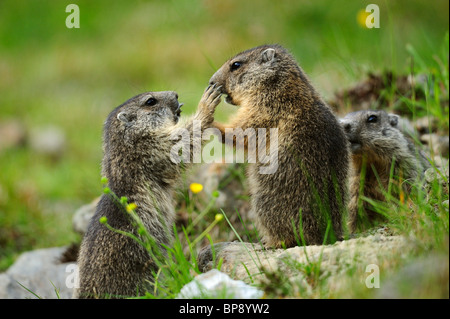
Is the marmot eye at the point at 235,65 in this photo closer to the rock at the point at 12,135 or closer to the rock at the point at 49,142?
the rock at the point at 49,142

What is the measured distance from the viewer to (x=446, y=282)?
10.6ft

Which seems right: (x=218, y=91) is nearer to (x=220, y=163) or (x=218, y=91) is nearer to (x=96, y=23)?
(x=220, y=163)

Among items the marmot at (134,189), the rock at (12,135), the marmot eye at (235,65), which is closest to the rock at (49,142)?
the rock at (12,135)

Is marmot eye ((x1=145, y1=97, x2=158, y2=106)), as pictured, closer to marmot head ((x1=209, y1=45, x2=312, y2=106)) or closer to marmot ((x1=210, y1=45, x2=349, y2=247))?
marmot head ((x1=209, y1=45, x2=312, y2=106))

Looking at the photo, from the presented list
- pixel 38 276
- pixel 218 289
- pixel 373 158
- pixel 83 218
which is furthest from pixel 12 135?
pixel 218 289

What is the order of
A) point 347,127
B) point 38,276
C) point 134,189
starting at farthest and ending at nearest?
point 38,276, point 347,127, point 134,189

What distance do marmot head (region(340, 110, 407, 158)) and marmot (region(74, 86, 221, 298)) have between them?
4.91ft

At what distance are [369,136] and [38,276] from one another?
4.35m

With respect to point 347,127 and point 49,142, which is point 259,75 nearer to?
point 347,127

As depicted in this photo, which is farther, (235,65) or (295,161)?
(235,65)

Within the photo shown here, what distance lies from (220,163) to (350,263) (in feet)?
13.0

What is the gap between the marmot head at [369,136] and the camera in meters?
6.07

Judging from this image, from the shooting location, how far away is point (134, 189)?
17.9 feet

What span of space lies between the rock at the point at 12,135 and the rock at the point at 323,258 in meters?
10.6
